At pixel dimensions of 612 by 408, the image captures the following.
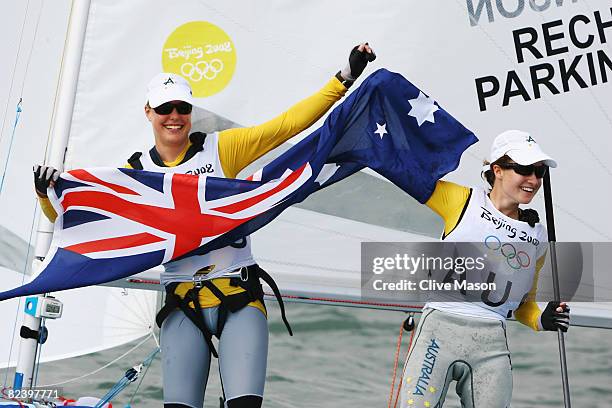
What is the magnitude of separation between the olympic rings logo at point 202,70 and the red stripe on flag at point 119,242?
3.63ft

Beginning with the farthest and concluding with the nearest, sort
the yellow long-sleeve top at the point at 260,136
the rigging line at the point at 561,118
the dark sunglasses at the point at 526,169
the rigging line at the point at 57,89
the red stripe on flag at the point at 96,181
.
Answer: the rigging line at the point at 57,89, the rigging line at the point at 561,118, the red stripe on flag at the point at 96,181, the yellow long-sleeve top at the point at 260,136, the dark sunglasses at the point at 526,169

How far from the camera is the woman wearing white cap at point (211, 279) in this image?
3594 millimetres

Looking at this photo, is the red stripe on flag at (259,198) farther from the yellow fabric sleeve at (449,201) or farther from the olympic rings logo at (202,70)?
the olympic rings logo at (202,70)

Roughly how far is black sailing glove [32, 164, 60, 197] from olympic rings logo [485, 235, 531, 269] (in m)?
1.34

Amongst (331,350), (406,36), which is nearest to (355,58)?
(406,36)

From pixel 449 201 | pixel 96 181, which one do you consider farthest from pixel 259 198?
pixel 449 201

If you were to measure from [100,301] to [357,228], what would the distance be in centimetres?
129

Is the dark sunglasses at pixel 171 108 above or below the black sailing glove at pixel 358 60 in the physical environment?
below

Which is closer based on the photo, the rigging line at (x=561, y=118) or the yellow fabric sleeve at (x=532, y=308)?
the yellow fabric sleeve at (x=532, y=308)

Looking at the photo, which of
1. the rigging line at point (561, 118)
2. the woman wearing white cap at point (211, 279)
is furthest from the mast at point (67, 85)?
the rigging line at point (561, 118)

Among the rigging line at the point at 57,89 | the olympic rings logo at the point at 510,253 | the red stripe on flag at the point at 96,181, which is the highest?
the rigging line at the point at 57,89

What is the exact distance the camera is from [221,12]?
480cm

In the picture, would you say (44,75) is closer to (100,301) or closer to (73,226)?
(100,301)

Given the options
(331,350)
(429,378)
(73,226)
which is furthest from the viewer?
(331,350)
